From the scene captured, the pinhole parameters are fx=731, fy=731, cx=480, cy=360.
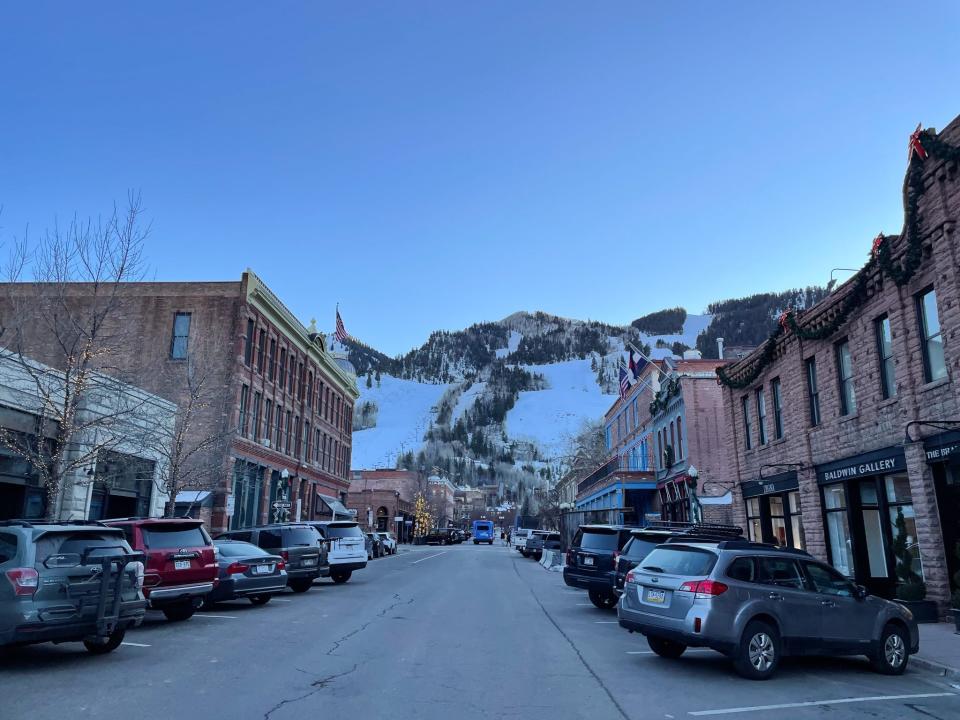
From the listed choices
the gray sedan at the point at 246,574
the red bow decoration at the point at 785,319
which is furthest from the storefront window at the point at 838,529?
the gray sedan at the point at 246,574

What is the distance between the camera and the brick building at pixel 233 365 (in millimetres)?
33156

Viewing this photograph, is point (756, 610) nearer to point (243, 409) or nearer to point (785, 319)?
point (785, 319)

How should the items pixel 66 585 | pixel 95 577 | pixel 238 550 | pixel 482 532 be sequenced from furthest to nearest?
pixel 482 532 < pixel 238 550 < pixel 95 577 < pixel 66 585

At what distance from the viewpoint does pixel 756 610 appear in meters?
8.91

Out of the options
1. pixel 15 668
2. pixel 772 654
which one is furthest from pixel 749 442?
pixel 15 668

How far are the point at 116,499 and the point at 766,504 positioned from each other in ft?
71.5

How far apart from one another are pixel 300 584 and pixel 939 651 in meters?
15.0

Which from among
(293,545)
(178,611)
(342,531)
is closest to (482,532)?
(342,531)

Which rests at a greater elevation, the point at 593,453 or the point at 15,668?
the point at 593,453

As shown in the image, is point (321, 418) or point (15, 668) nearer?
point (15, 668)

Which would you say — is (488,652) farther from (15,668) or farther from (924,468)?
(924,468)

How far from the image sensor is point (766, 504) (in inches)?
905

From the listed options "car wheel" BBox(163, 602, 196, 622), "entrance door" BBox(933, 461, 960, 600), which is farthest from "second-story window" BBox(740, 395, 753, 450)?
"car wheel" BBox(163, 602, 196, 622)

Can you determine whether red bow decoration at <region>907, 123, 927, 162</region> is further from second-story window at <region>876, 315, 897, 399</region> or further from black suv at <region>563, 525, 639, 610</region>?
black suv at <region>563, 525, 639, 610</region>
